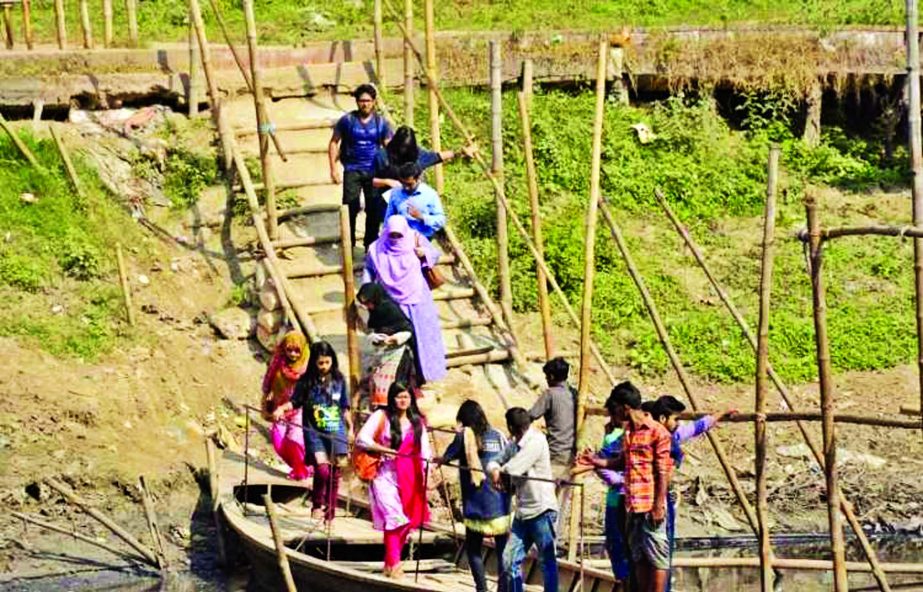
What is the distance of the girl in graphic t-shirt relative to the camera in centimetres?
1184

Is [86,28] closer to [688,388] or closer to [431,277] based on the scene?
[431,277]

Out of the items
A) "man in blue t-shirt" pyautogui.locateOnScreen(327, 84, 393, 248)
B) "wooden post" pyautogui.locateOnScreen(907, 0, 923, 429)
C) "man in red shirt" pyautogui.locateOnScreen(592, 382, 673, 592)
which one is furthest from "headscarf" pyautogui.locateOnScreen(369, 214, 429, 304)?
"wooden post" pyautogui.locateOnScreen(907, 0, 923, 429)

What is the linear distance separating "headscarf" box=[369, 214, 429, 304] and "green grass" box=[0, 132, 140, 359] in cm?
227

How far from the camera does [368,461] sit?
1123cm

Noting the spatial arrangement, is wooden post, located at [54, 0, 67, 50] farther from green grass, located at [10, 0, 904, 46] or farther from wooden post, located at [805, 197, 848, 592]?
wooden post, located at [805, 197, 848, 592]

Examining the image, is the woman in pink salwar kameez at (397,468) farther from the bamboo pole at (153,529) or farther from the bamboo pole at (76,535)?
the bamboo pole at (76,535)

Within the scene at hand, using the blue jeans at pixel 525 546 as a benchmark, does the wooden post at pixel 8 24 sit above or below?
above

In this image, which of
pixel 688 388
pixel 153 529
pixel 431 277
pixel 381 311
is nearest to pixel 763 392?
pixel 688 388

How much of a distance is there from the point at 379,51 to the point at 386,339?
169 inches

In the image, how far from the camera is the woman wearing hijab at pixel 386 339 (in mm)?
12336

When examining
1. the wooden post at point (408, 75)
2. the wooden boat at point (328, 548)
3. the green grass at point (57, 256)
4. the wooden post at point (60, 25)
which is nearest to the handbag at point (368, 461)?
the wooden boat at point (328, 548)

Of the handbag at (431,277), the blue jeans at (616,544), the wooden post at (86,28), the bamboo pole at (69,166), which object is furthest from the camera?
the wooden post at (86,28)

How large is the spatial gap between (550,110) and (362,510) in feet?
16.7

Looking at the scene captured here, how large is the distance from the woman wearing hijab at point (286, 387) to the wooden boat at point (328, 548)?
0.33m
